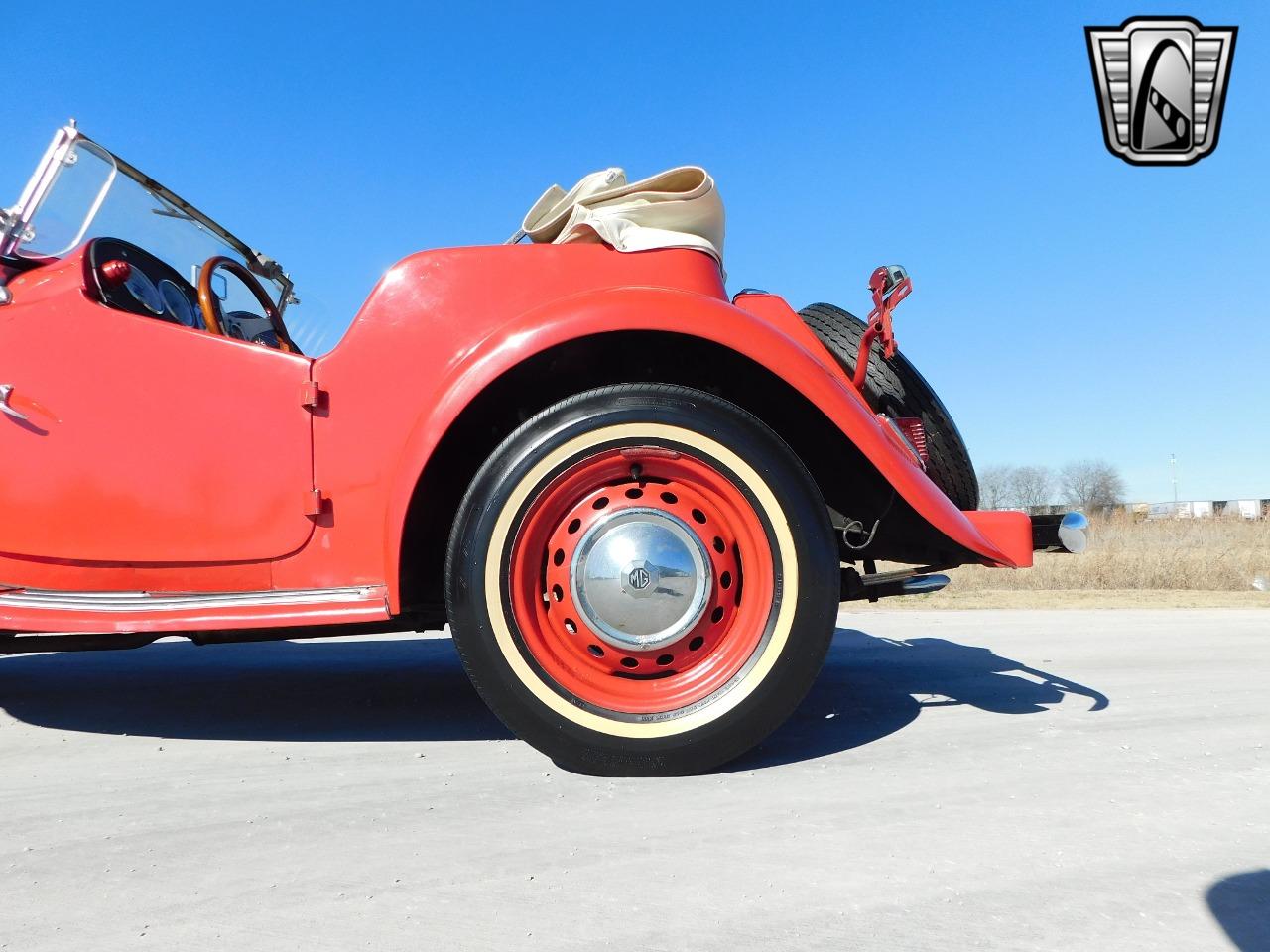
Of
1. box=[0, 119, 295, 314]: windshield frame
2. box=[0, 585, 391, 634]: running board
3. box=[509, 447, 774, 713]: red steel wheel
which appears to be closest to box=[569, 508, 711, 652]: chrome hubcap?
box=[509, 447, 774, 713]: red steel wheel

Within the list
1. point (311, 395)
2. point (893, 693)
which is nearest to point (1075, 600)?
point (893, 693)

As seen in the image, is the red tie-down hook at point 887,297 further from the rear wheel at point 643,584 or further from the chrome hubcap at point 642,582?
the chrome hubcap at point 642,582

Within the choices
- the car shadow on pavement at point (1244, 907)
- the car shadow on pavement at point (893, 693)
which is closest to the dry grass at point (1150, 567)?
the car shadow on pavement at point (893, 693)

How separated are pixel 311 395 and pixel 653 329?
905mm

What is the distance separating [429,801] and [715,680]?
0.70m

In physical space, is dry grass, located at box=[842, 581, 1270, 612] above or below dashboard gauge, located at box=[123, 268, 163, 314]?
below

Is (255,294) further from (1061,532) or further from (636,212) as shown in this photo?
(1061,532)

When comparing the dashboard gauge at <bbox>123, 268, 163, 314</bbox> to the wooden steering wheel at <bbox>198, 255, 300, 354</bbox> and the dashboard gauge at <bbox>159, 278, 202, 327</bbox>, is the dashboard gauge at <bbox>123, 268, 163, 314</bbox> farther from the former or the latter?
the wooden steering wheel at <bbox>198, 255, 300, 354</bbox>

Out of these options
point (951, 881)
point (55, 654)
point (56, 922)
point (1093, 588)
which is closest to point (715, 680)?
→ point (951, 881)

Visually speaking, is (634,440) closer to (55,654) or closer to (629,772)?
(629,772)

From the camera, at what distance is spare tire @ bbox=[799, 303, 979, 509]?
9.27ft

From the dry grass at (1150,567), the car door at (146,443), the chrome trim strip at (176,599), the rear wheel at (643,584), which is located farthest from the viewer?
the dry grass at (1150,567)

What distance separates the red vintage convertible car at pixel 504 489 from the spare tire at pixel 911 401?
373 mm

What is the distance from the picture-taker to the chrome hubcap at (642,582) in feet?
6.40
